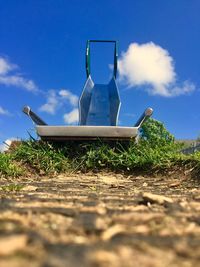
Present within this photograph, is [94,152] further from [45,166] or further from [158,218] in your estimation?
[158,218]

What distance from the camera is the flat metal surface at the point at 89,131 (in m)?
4.91

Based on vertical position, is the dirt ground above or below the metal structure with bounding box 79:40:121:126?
below

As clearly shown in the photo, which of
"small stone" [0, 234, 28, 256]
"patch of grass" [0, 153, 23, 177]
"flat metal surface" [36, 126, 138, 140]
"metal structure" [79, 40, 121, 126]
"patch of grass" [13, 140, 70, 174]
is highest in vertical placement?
"metal structure" [79, 40, 121, 126]

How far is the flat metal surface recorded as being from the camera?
4914 millimetres

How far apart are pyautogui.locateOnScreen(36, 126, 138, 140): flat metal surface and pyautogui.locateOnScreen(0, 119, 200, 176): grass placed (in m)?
0.16

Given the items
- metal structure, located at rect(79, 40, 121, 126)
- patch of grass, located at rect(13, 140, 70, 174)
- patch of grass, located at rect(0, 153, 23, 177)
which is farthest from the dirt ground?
metal structure, located at rect(79, 40, 121, 126)

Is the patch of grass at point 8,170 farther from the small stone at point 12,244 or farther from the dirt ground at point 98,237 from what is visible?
the small stone at point 12,244

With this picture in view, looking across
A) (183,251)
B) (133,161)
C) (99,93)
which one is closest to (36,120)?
(133,161)

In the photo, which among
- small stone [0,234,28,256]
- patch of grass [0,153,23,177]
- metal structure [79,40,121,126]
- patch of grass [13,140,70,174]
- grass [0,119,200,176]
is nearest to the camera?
small stone [0,234,28,256]

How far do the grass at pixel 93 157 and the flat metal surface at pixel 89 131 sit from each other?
0.16m

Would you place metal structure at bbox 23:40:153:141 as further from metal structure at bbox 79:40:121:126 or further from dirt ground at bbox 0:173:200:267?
dirt ground at bbox 0:173:200:267

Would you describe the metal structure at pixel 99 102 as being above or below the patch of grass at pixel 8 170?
above

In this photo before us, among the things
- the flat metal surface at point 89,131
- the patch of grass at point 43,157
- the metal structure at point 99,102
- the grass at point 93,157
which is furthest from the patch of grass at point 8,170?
the metal structure at point 99,102

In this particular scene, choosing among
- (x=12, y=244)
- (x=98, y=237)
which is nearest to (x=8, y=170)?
(x=98, y=237)
